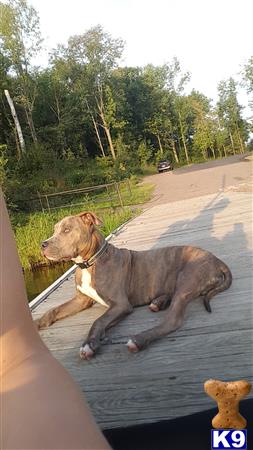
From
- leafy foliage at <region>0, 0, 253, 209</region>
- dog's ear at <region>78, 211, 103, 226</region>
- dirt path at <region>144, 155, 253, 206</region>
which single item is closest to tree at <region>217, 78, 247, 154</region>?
leafy foliage at <region>0, 0, 253, 209</region>

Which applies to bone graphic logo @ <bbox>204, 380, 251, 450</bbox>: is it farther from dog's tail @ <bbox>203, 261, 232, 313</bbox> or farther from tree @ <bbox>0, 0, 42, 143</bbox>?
tree @ <bbox>0, 0, 42, 143</bbox>

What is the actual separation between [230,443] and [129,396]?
1.04 m

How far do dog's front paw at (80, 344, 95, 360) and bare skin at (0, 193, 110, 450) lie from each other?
150cm

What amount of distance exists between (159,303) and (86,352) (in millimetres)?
682

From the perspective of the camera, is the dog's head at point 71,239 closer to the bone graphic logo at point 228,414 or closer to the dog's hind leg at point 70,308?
the dog's hind leg at point 70,308

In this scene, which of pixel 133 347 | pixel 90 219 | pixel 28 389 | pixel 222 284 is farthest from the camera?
pixel 90 219

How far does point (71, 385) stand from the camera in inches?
32.7

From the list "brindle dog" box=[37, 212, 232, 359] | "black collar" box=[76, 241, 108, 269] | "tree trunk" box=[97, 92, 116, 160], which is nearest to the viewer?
"brindle dog" box=[37, 212, 232, 359]

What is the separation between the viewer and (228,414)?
2.99 ft

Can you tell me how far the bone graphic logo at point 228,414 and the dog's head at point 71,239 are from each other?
6.95 ft

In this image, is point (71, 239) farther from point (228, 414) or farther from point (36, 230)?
point (36, 230)

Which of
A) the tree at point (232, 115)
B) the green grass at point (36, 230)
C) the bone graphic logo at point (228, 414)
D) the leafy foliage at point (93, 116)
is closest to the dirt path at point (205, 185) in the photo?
the green grass at point (36, 230)

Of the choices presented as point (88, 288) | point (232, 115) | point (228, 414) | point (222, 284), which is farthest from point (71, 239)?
point (232, 115)

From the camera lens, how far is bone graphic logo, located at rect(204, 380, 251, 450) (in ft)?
2.82
